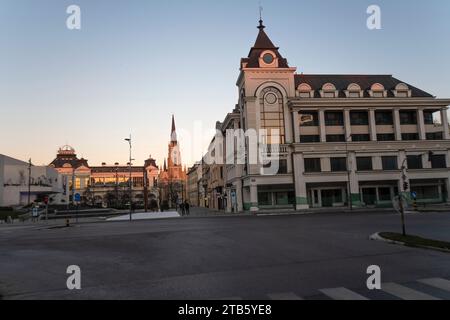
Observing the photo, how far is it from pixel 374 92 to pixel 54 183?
297 feet

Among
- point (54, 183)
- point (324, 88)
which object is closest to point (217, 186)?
point (324, 88)

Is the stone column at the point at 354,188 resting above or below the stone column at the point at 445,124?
below

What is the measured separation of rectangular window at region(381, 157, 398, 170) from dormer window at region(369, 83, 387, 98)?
9.96m

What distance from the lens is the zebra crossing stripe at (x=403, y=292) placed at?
23.0 feet

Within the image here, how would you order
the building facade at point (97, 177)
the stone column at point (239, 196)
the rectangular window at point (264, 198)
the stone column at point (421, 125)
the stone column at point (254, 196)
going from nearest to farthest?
the stone column at point (254, 196) → the rectangular window at point (264, 198) → the stone column at point (421, 125) → the stone column at point (239, 196) → the building facade at point (97, 177)

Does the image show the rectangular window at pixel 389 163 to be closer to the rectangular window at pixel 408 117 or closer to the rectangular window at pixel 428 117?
the rectangular window at pixel 408 117

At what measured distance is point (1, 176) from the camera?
79562 millimetres

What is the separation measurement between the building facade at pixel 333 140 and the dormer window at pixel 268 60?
0.14 metres

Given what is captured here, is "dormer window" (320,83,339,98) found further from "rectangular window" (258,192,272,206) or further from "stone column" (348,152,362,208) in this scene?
"rectangular window" (258,192,272,206)

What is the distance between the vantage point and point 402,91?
5609cm

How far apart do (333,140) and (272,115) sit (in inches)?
388

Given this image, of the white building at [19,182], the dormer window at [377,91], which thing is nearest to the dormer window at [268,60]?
the dormer window at [377,91]
